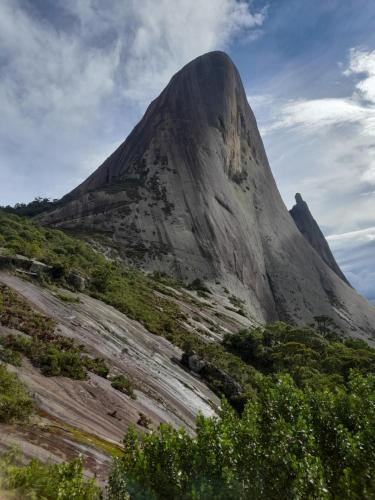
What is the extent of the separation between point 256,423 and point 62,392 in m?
8.44

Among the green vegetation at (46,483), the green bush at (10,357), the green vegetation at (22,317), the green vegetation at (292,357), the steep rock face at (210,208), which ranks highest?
the steep rock face at (210,208)

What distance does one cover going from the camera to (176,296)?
5438 centimetres

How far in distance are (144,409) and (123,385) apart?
4.78 feet

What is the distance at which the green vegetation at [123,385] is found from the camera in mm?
18953

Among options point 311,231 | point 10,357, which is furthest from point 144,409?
point 311,231

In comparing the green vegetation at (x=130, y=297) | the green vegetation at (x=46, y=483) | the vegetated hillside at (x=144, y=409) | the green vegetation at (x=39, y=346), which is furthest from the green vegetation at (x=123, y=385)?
the green vegetation at (x=130, y=297)

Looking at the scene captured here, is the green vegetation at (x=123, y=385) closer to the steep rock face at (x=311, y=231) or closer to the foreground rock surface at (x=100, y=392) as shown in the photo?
the foreground rock surface at (x=100, y=392)

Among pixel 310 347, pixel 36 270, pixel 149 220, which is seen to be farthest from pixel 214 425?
pixel 149 220

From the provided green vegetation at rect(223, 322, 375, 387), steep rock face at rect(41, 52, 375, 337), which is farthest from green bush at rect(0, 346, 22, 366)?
steep rock face at rect(41, 52, 375, 337)

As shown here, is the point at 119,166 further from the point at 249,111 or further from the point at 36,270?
the point at 36,270

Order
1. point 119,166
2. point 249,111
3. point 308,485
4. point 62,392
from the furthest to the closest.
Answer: point 249,111
point 119,166
point 62,392
point 308,485

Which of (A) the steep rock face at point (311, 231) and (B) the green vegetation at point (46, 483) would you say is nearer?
(B) the green vegetation at point (46, 483)

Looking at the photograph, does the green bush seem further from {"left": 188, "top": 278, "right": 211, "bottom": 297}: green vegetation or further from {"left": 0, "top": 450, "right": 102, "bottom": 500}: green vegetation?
{"left": 188, "top": 278, "right": 211, "bottom": 297}: green vegetation

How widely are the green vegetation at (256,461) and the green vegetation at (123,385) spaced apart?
8884 mm
